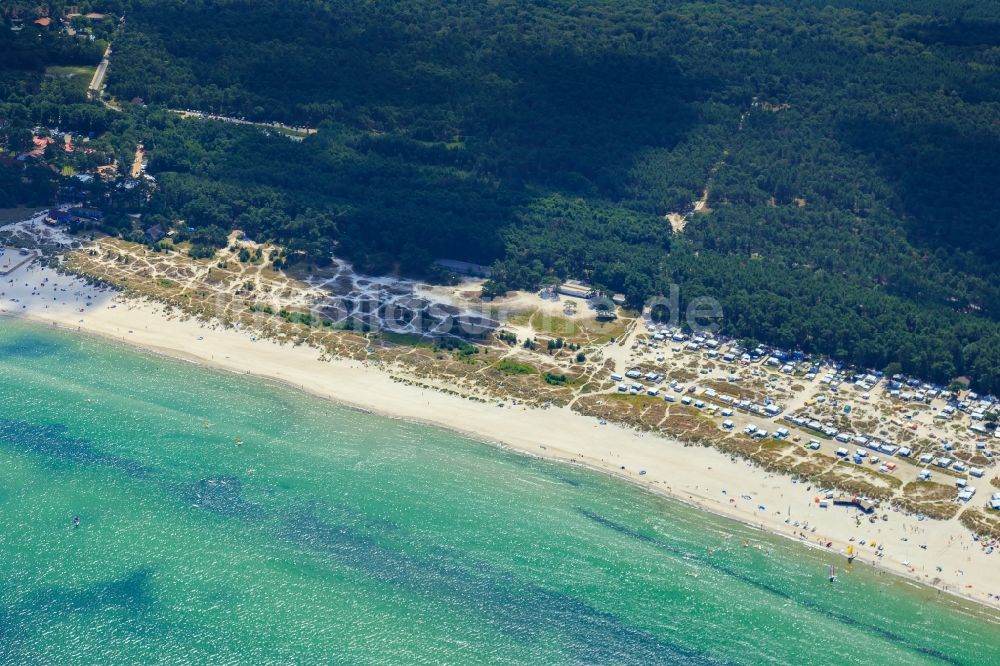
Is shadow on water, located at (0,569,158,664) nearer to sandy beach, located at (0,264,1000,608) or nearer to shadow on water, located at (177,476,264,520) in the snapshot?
shadow on water, located at (177,476,264,520)

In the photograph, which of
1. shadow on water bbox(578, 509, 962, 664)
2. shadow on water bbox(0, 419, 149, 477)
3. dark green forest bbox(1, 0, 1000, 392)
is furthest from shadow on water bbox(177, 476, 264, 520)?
dark green forest bbox(1, 0, 1000, 392)

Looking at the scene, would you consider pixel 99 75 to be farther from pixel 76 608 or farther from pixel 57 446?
pixel 76 608

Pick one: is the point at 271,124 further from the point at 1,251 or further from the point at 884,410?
the point at 884,410

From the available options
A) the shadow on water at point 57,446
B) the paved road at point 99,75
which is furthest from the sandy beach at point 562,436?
the paved road at point 99,75

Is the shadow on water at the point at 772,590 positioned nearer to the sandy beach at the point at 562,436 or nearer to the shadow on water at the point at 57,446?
the sandy beach at the point at 562,436

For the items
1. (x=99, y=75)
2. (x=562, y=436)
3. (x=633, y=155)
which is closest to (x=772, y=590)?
(x=562, y=436)
